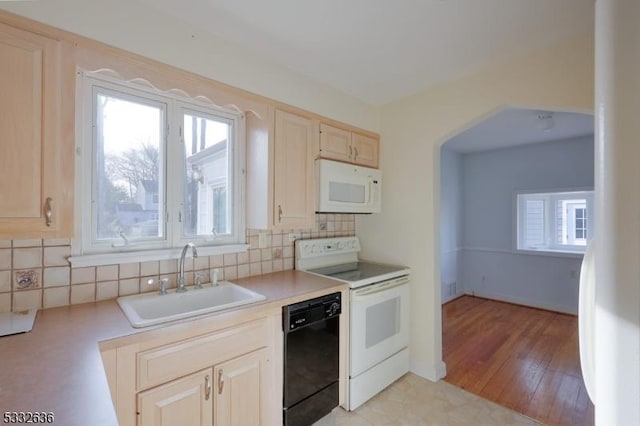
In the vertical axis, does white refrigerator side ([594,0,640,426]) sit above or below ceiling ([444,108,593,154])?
below

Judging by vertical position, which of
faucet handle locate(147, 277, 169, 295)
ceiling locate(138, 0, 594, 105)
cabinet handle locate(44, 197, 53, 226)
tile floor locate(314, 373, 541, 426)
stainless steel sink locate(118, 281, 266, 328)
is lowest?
tile floor locate(314, 373, 541, 426)

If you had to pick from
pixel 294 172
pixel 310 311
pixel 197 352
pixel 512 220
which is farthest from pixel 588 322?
pixel 512 220

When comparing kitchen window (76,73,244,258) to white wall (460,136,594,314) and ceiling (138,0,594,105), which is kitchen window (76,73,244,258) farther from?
A: white wall (460,136,594,314)

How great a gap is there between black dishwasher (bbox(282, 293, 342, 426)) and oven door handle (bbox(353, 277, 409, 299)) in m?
0.19

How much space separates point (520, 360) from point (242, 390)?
2650mm

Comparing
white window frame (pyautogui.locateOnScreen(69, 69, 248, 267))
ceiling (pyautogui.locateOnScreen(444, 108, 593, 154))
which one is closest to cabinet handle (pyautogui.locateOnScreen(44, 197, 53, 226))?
white window frame (pyautogui.locateOnScreen(69, 69, 248, 267))

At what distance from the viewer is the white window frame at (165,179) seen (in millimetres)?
1537

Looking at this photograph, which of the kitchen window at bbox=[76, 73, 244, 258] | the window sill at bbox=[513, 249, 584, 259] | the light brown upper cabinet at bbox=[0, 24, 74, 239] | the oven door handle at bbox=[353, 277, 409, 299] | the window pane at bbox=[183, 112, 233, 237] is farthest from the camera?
the window sill at bbox=[513, 249, 584, 259]

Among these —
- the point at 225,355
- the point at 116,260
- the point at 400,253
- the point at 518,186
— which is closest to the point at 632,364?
the point at 225,355

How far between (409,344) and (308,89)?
2.35 meters

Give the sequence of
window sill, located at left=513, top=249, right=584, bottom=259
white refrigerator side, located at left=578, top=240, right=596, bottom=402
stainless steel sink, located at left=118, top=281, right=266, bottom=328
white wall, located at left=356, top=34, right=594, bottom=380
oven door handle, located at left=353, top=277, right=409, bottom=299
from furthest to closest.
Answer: window sill, located at left=513, top=249, right=584, bottom=259 < oven door handle, located at left=353, top=277, right=409, bottom=299 < white wall, located at left=356, top=34, right=594, bottom=380 < stainless steel sink, located at left=118, top=281, right=266, bottom=328 < white refrigerator side, located at left=578, top=240, right=596, bottom=402

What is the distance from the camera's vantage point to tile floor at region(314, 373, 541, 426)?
1.93m

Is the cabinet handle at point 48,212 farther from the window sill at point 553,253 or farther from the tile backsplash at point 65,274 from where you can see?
the window sill at point 553,253

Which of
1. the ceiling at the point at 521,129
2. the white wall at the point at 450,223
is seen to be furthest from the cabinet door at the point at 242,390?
the white wall at the point at 450,223
